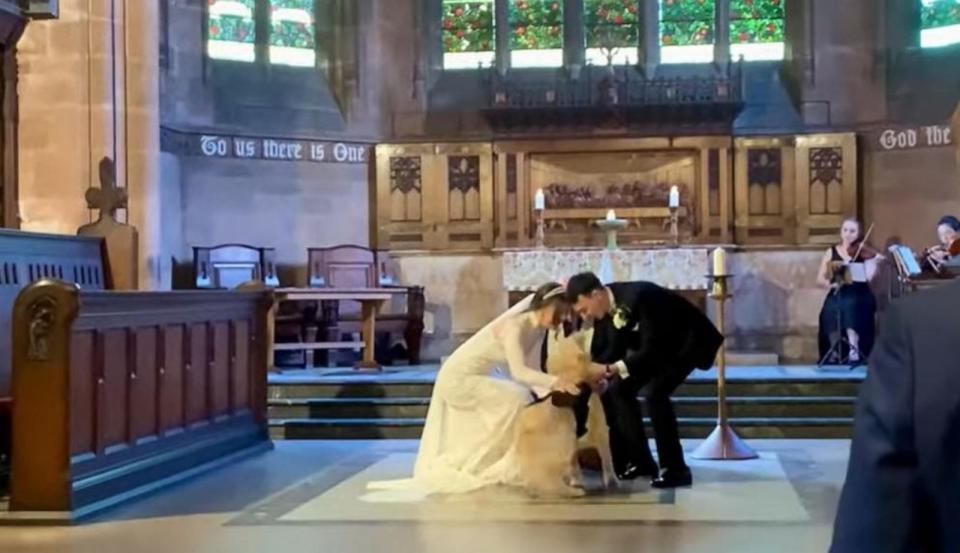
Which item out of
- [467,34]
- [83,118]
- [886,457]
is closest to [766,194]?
[467,34]

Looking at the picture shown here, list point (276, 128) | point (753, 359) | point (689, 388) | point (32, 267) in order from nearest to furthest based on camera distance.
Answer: point (32, 267) → point (689, 388) → point (753, 359) → point (276, 128)

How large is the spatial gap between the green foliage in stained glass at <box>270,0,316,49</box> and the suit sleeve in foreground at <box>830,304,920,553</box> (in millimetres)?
14677

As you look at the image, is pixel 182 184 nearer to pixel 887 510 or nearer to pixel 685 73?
pixel 685 73

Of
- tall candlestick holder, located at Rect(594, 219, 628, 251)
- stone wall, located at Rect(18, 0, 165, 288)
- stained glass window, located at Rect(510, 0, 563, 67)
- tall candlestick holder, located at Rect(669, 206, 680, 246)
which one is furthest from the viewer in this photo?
stained glass window, located at Rect(510, 0, 563, 67)

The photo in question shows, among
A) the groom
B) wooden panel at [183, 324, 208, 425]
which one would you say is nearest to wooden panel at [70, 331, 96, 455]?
wooden panel at [183, 324, 208, 425]

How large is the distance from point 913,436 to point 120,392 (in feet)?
21.5

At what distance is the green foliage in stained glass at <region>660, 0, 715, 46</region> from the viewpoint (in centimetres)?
1535

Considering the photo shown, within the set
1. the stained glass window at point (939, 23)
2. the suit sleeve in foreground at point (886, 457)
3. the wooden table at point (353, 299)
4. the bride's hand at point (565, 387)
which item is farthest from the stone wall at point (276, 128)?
the suit sleeve in foreground at point (886, 457)

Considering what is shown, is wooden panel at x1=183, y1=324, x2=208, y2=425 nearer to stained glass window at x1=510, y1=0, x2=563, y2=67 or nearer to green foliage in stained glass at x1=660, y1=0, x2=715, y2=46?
stained glass window at x1=510, y1=0, x2=563, y2=67

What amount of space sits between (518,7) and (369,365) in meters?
5.57

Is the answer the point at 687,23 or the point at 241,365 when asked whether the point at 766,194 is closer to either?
the point at 687,23

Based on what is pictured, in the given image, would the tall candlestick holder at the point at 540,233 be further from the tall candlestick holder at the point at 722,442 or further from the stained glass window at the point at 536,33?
the tall candlestick holder at the point at 722,442

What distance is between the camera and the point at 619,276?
1352cm

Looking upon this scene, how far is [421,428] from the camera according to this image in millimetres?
10188
